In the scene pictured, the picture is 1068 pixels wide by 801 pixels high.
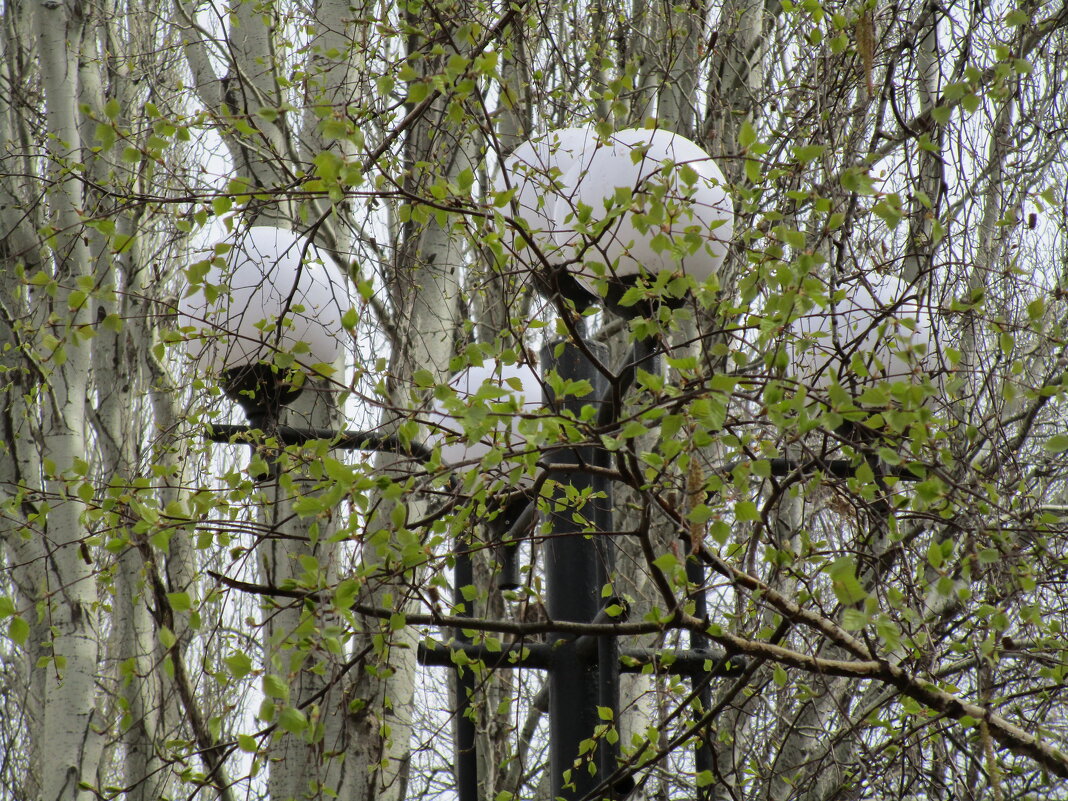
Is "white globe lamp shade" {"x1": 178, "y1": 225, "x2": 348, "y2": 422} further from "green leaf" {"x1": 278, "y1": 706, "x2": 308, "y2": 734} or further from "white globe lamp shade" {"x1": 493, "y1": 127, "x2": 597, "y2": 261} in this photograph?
"green leaf" {"x1": 278, "y1": 706, "x2": 308, "y2": 734}

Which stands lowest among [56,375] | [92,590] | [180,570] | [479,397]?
[479,397]

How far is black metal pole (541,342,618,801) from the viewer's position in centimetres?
226

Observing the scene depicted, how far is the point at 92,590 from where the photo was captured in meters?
3.81

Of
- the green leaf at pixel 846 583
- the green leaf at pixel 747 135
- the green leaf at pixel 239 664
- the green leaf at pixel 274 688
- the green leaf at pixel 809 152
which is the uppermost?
the green leaf at pixel 747 135

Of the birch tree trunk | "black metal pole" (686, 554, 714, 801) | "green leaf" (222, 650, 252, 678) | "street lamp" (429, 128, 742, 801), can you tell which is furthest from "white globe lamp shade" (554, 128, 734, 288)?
the birch tree trunk

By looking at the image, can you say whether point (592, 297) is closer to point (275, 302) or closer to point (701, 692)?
point (275, 302)

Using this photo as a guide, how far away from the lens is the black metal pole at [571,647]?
2258 millimetres

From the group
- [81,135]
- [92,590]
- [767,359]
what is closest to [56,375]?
[92,590]

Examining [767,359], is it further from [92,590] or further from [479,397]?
[92,590]

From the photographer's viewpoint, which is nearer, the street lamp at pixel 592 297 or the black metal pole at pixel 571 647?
the street lamp at pixel 592 297

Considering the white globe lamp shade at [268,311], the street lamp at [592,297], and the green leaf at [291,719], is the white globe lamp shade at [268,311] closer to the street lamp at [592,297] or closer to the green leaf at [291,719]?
the street lamp at [592,297]

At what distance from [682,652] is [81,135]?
358 cm

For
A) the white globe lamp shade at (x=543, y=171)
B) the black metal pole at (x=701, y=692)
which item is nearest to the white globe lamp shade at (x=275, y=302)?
the white globe lamp shade at (x=543, y=171)

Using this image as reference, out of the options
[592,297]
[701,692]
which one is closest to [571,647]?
[701,692]
